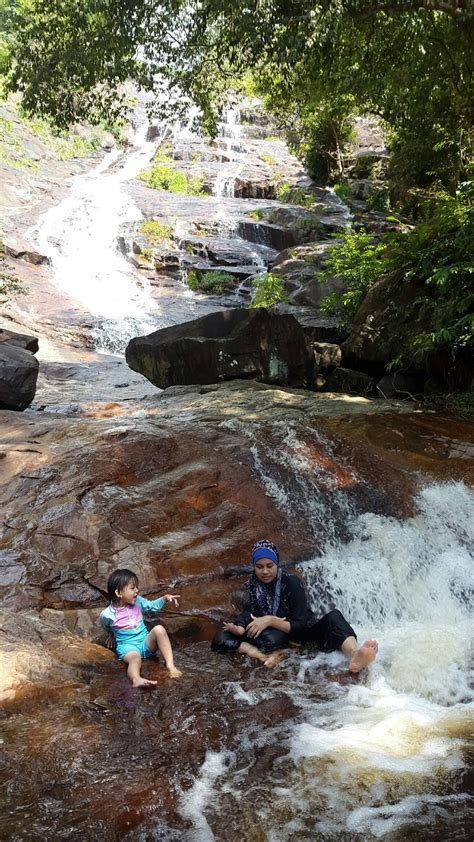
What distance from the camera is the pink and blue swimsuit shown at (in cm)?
445

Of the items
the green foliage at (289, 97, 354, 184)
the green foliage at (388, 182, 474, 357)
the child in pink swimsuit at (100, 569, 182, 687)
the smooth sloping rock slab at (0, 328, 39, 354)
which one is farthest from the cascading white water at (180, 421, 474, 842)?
the green foliage at (289, 97, 354, 184)

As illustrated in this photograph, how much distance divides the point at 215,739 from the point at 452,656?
209 cm

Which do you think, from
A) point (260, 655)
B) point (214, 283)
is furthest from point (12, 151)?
point (260, 655)

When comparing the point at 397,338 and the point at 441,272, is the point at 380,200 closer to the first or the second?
the point at 397,338

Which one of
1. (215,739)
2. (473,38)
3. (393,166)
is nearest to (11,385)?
(215,739)

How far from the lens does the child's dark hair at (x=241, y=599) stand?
4965mm

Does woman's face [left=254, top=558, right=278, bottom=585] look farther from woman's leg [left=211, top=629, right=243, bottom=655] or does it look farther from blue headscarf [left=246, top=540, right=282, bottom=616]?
woman's leg [left=211, top=629, right=243, bottom=655]

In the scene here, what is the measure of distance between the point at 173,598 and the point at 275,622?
82 centimetres

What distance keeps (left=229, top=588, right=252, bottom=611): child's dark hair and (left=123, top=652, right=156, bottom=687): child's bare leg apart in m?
1.03

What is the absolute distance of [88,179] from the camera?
31719 mm

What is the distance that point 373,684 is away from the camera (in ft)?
14.1

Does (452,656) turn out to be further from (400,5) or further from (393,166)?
(393,166)

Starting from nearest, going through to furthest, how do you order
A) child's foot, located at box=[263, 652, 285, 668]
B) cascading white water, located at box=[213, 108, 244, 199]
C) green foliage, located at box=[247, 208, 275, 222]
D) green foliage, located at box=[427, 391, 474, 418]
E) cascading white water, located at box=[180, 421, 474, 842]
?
cascading white water, located at box=[180, 421, 474, 842]
child's foot, located at box=[263, 652, 285, 668]
green foliage, located at box=[427, 391, 474, 418]
green foliage, located at box=[247, 208, 275, 222]
cascading white water, located at box=[213, 108, 244, 199]

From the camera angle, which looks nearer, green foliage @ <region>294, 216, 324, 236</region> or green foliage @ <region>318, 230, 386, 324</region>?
green foliage @ <region>318, 230, 386, 324</region>
